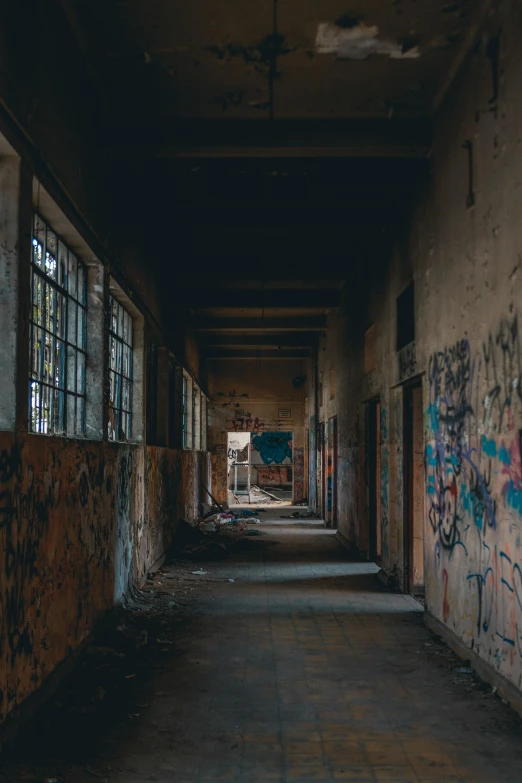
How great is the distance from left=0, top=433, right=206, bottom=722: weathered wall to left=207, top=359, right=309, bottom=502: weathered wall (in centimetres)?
1335

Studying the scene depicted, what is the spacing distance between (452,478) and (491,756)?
2469 millimetres

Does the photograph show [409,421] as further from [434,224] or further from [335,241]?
[335,241]

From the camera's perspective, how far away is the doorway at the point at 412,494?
789cm

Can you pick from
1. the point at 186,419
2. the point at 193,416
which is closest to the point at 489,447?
the point at 186,419

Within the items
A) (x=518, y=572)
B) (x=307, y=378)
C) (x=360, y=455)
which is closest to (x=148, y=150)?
(x=518, y=572)

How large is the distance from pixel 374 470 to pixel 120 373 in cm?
427

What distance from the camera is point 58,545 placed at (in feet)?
15.5

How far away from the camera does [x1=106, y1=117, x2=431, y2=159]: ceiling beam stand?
6305 mm

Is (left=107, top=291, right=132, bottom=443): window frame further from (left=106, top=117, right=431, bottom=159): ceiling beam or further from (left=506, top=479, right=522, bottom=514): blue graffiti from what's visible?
(left=506, top=479, right=522, bottom=514): blue graffiti

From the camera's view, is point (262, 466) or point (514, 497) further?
point (262, 466)

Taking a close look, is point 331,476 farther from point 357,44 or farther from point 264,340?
point 357,44

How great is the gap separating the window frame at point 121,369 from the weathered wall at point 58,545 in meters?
0.32

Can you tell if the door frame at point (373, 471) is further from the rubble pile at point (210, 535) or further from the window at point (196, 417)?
the window at point (196, 417)

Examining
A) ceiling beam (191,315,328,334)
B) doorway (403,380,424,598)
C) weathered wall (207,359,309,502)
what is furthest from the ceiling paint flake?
weathered wall (207,359,309,502)
